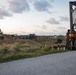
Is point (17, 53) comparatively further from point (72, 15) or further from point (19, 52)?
point (72, 15)

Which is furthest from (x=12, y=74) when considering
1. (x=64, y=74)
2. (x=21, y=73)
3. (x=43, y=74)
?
(x=64, y=74)

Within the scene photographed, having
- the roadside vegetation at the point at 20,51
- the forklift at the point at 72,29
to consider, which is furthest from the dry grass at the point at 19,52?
the forklift at the point at 72,29

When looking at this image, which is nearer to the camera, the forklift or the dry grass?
the dry grass

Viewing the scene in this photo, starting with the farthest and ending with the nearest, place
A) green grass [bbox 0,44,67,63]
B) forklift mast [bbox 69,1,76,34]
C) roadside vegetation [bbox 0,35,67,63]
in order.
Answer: forklift mast [bbox 69,1,76,34] → roadside vegetation [bbox 0,35,67,63] → green grass [bbox 0,44,67,63]

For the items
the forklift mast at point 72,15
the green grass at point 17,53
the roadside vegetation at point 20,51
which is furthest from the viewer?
the forklift mast at point 72,15

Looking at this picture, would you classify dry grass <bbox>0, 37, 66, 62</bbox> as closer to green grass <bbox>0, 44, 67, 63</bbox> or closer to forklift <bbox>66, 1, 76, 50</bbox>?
green grass <bbox>0, 44, 67, 63</bbox>

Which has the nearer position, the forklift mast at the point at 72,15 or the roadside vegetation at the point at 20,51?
the roadside vegetation at the point at 20,51

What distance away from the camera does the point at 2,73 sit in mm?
11188

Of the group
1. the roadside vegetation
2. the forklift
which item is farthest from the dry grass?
the forklift

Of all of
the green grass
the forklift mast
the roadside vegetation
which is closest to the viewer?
the green grass

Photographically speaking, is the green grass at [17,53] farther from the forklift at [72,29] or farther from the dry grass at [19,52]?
the forklift at [72,29]

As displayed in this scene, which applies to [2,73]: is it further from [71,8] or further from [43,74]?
[71,8]

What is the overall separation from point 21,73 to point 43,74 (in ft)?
3.10

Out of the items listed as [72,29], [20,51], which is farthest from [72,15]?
[20,51]
